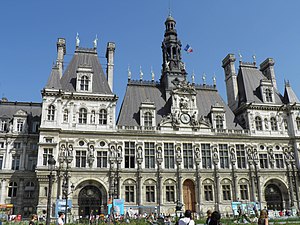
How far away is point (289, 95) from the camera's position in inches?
1953

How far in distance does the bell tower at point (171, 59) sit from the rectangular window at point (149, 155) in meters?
10.1

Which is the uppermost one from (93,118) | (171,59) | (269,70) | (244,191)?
(171,59)

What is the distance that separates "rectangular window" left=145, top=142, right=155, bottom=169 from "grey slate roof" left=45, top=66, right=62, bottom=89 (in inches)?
575

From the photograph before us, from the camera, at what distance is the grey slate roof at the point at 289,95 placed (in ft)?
162

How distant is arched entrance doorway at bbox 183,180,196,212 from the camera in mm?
40906

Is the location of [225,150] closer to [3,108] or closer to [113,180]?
[113,180]

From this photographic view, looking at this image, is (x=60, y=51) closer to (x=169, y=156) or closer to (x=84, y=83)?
(x=84, y=83)

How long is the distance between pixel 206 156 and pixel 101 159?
48.8 ft

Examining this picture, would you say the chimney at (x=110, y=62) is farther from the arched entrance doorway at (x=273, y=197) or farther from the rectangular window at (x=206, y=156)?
the arched entrance doorway at (x=273, y=197)

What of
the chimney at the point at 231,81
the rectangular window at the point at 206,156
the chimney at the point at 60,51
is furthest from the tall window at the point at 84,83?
the chimney at the point at 231,81

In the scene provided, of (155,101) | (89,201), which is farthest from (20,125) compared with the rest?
(155,101)

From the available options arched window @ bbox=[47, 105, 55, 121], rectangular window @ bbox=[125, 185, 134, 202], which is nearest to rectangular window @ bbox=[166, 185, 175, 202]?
rectangular window @ bbox=[125, 185, 134, 202]

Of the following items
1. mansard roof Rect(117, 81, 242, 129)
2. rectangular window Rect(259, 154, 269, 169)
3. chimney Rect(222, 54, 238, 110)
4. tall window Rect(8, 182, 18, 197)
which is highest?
chimney Rect(222, 54, 238, 110)

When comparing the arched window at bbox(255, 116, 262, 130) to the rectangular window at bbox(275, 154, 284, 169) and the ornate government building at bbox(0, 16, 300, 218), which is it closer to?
the ornate government building at bbox(0, 16, 300, 218)
